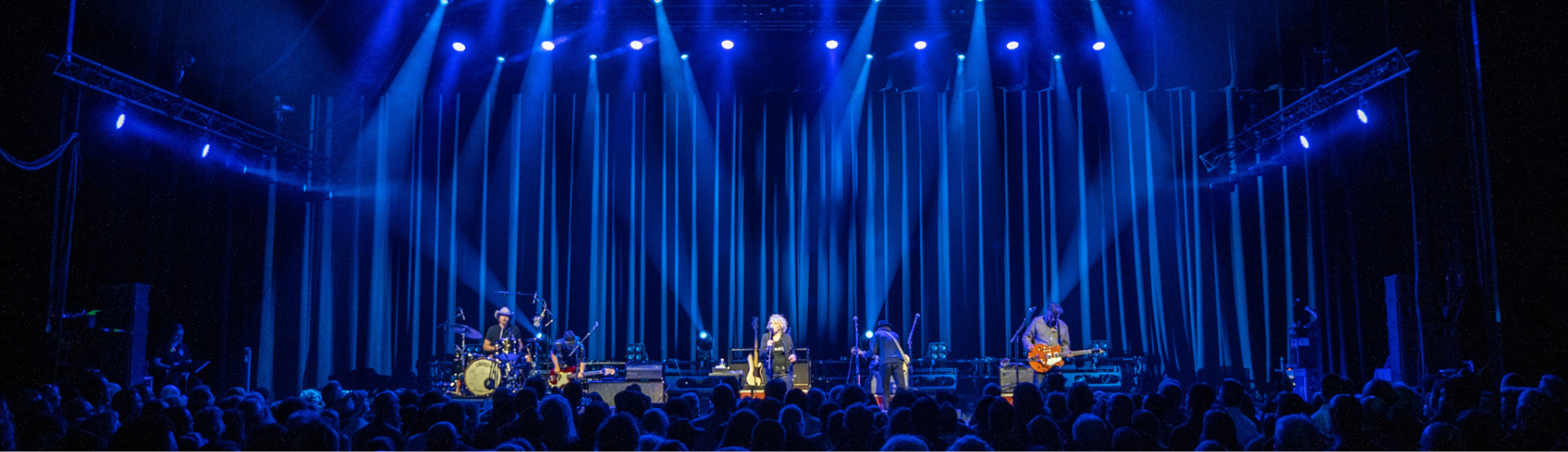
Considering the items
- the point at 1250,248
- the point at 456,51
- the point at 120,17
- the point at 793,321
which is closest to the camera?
the point at 120,17

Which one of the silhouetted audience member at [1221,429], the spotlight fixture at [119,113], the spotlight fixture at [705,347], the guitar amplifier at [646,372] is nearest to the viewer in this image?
the silhouetted audience member at [1221,429]

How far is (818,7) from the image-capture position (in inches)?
463

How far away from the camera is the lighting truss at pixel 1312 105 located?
9492 millimetres

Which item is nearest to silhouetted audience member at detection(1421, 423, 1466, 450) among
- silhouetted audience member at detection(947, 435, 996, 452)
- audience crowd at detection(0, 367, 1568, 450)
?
audience crowd at detection(0, 367, 1568, 450)

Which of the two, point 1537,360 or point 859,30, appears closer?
point 1537,360

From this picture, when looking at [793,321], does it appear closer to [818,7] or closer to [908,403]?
[818,7]

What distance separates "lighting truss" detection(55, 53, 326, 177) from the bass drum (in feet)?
12.6

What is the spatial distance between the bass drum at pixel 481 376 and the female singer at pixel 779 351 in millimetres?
3077

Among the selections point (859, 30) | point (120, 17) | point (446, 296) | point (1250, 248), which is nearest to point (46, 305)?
point (120, 17)

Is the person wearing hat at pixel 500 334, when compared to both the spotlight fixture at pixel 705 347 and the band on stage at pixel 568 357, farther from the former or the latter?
the spotlight fixture at pixel 705 347

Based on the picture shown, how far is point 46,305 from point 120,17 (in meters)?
3.22

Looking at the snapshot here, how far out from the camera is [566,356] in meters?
12.5

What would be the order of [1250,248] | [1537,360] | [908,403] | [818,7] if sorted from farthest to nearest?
[1250,248], [818,7], [1537,360], [908,403]

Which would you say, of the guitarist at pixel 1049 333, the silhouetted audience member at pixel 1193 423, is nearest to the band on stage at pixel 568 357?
the guitarist at pixel 1049 333
